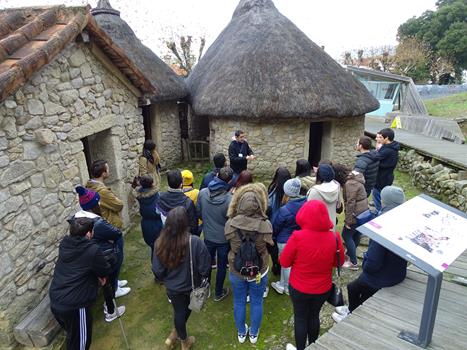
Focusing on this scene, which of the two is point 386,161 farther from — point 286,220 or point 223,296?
point 223,296

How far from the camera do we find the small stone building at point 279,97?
8.32 m

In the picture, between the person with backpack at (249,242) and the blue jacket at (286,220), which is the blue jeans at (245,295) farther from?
the blue jacket at (286,220)

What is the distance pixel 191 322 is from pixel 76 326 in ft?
4.55

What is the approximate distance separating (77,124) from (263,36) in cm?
→ 677

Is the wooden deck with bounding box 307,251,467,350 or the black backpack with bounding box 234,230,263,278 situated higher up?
the black backpack with bounding box 234,230,263,278

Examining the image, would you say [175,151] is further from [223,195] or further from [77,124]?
[223,195]

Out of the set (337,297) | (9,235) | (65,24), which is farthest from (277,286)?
(65,24)

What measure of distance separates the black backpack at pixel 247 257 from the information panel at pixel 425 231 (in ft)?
3.76

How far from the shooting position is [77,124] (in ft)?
14.9

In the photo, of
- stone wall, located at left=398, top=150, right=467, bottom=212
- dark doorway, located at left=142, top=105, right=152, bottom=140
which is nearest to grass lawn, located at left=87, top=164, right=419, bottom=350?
stone wall, located at left=398, top=150, right=467, bottom=212

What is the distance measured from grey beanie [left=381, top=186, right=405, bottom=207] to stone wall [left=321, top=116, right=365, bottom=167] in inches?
248

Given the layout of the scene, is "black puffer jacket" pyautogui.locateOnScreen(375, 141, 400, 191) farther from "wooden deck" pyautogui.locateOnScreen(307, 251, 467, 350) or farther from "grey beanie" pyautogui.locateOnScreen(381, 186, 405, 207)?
"wooden deck" pyautogui.locateOnScreen(307, 251, 467, 350)

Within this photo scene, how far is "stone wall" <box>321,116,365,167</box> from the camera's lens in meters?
9.27

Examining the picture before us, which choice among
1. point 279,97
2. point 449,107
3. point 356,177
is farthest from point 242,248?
point 449,107
